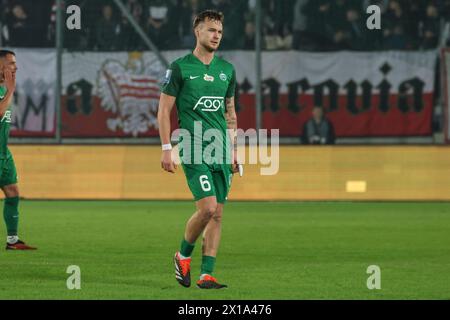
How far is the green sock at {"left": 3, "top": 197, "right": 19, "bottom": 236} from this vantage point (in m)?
15.0

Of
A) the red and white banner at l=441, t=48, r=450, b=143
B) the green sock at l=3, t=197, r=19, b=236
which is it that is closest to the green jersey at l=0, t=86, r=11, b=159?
the green sock at l=3, t=197, r=19, b=236

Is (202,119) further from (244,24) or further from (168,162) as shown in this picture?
(244,24)

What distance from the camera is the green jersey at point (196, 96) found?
10891 mm

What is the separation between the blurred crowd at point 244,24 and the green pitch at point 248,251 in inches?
144

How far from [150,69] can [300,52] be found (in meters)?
2.96

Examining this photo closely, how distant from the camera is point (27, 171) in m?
23.1

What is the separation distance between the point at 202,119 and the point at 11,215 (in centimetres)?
493

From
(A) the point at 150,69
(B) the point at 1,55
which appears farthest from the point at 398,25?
(B) the point at 1,55

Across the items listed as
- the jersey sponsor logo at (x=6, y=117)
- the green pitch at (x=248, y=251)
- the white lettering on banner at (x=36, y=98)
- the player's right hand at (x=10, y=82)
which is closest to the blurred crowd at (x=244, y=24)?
the white lettering on banner at (x=36, y=98)

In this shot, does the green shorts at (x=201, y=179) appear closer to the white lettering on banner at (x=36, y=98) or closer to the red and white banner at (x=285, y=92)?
the red and white banner at (x=285, y=92)

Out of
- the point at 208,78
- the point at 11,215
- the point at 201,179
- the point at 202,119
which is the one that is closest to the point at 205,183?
the point at 201,179

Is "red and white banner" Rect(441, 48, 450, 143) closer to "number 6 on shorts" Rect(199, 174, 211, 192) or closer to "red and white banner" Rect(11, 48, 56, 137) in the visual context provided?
"red and white banner" Rect(11, 48, 56, 137)

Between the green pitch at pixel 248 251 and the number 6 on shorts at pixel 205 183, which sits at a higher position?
the number 6 on shorts at pixel 205 183

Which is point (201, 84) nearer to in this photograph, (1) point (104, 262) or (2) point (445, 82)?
(1) point (104, 262)
